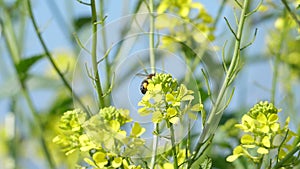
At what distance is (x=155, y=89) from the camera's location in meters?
0.56

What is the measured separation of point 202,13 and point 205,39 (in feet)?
0.19

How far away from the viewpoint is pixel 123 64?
0.72m

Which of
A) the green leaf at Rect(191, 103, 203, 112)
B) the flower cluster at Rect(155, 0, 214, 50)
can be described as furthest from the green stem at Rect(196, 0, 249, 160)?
the flower cluster at Rect(155, 0, 214, 50)

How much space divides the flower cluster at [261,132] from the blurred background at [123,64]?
2.9 inches

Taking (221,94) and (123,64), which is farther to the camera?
(123,64)

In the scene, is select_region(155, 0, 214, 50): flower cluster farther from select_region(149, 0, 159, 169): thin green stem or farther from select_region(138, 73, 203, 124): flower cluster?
select_region(138, 73, 203, 124): flower cluster

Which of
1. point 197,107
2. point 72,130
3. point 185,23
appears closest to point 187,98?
point 197,107

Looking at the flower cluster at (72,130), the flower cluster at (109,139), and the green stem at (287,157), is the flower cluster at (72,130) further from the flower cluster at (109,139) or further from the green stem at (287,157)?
the green stem at (287,157)

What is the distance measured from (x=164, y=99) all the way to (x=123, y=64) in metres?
0.16

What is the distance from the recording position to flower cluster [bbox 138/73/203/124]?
22.0 inches

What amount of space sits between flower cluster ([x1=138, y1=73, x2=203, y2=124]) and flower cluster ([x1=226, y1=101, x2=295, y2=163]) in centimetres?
6

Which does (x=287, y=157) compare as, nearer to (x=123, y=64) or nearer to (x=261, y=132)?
(x=261, y=132)

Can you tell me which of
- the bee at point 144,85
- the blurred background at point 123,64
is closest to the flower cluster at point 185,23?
the blurred background at point 123,64

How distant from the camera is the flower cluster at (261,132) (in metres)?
0.60
